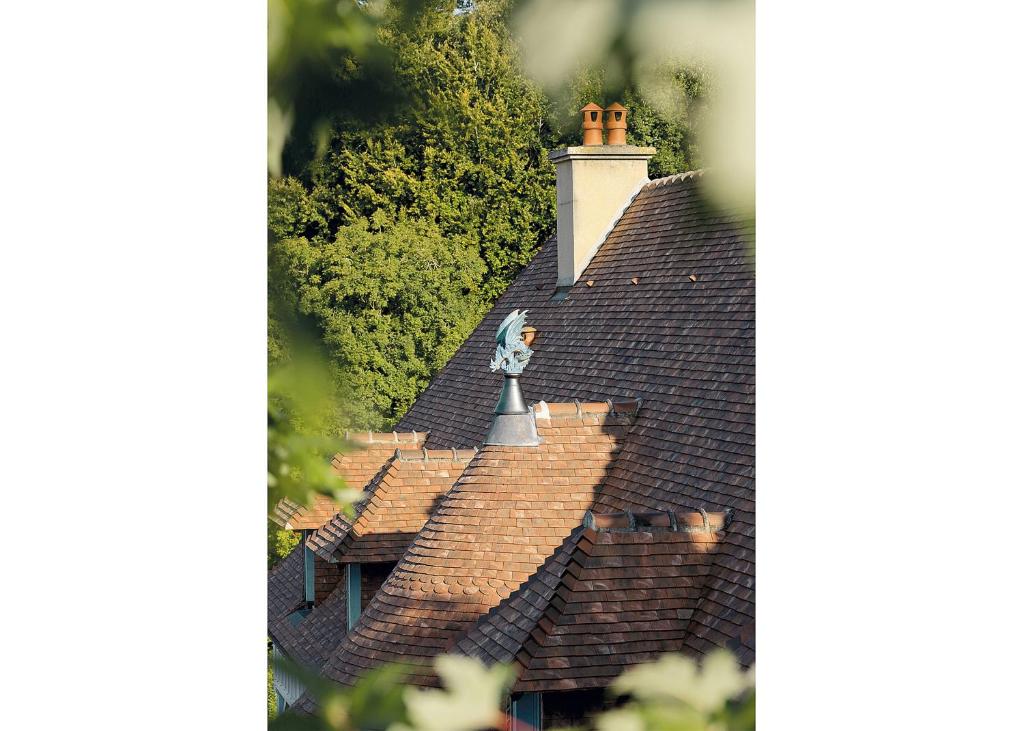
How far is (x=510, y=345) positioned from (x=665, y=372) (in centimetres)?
111

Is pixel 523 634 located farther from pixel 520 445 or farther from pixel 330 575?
pixel 520 445

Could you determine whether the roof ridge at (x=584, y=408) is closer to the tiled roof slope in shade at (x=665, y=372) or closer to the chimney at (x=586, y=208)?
the tiled roof slope in shade at (x=665, y=372)

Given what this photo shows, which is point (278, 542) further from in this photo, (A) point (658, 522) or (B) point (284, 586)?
(A) point (658, 522)

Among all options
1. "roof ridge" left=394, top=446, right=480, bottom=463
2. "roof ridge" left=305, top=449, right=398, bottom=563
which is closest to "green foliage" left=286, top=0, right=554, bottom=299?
"roof ridge" left=305, top=449, right=398, bottom=563

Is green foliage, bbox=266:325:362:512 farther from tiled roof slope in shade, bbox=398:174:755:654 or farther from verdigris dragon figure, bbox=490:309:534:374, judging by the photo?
verdigris dragon figure, bbox=490:309:534:374

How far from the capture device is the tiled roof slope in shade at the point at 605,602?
384 cm

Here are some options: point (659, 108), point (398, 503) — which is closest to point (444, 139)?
point (659, 108)

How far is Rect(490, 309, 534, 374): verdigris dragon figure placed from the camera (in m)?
5.12

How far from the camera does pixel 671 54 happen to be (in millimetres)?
2646

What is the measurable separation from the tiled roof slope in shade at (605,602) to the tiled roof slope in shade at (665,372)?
109 mm

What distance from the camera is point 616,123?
321 centimetres
